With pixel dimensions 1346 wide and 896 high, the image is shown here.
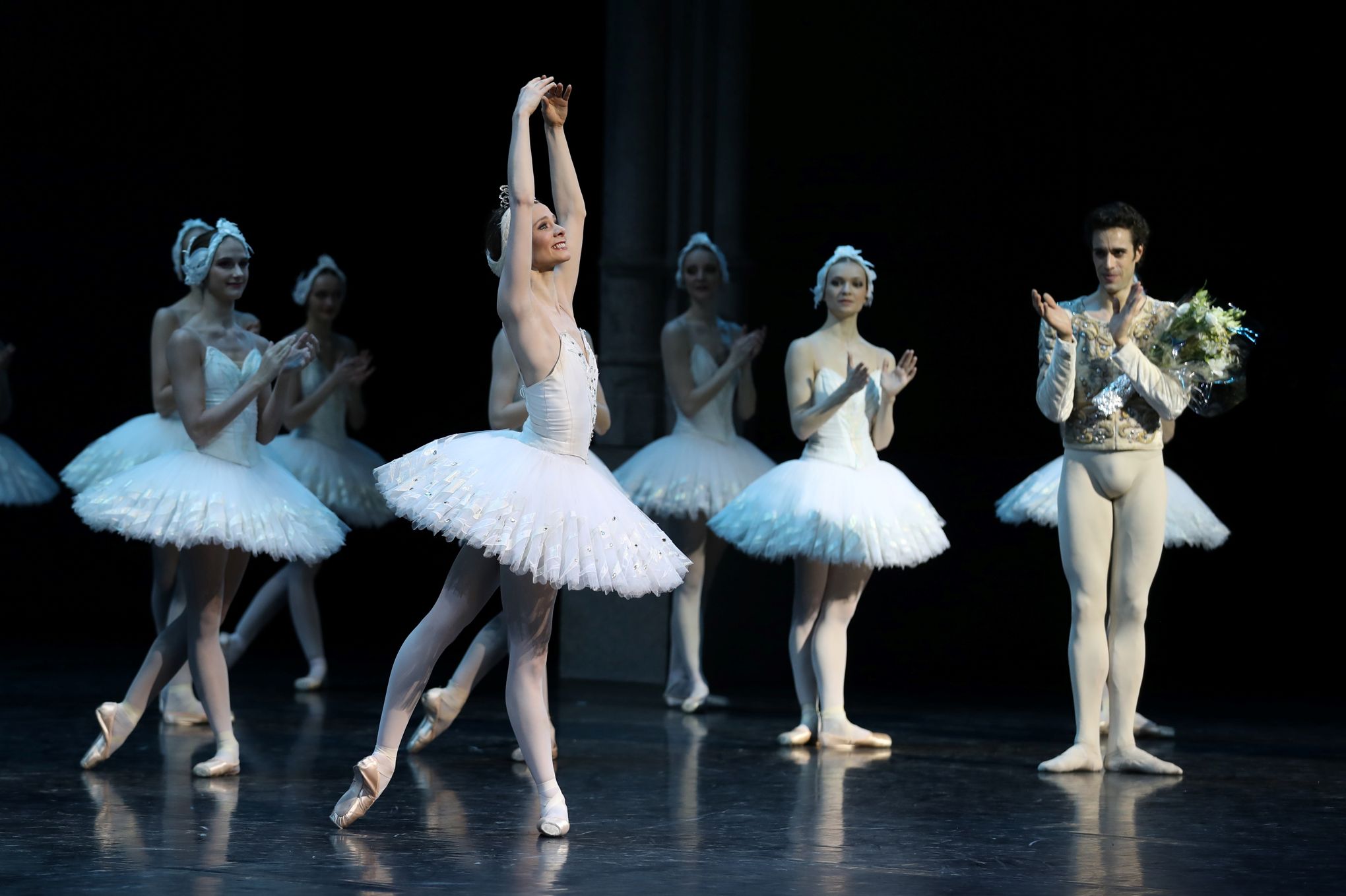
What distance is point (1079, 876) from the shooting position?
12.2ft

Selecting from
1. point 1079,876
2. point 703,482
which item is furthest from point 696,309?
point 1079,876

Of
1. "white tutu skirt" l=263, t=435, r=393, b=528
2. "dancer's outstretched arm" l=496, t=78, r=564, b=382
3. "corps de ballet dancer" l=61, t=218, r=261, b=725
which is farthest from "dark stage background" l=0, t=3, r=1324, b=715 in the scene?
"dancer's outstretched arm" l=496, t=78, r=564, b=382

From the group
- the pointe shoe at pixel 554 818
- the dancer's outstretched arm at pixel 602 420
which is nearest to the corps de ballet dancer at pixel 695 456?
the dancer's outstretched arm at pixel 602 420

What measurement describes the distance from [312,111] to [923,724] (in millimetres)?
4543

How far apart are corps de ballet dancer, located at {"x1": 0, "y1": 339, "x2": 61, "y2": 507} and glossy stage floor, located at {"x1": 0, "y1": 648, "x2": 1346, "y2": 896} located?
1.05 metres

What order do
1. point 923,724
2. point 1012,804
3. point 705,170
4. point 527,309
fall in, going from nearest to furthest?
1. point 527,309
2. point 1012,804
3. point 923,724
4. point 705,170

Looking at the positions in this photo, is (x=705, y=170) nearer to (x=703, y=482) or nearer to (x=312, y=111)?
(x=703, y=482)

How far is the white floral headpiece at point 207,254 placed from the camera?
5023mm

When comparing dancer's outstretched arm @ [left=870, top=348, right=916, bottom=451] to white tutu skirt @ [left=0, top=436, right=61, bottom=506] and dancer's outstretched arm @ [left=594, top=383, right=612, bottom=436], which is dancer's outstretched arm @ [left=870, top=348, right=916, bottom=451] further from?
white tutu skirt @ [left=0, top=436, right=61, bottom=506]

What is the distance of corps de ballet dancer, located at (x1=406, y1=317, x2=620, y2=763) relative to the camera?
4926 mm

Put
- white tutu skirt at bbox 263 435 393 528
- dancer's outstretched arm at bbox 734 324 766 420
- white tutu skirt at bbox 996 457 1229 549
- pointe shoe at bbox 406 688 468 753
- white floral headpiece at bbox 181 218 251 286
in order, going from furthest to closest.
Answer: white tutu skirt at bbox 263 435 393 528 → dancer's outstretched arm at bbox 734 324 766 420 → white tutu skirt at bbox 996 457 1229 549 → pointe shoe at bbox 406 688 468 753 → white floral headpiece at bbox 181 218 251 286

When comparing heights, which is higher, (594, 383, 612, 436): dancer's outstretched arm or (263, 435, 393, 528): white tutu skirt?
(594, 383, 612, 436): dancer's outstretched arm

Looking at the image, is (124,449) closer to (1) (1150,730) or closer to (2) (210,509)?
(2) (210,509)

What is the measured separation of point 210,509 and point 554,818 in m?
1.34
